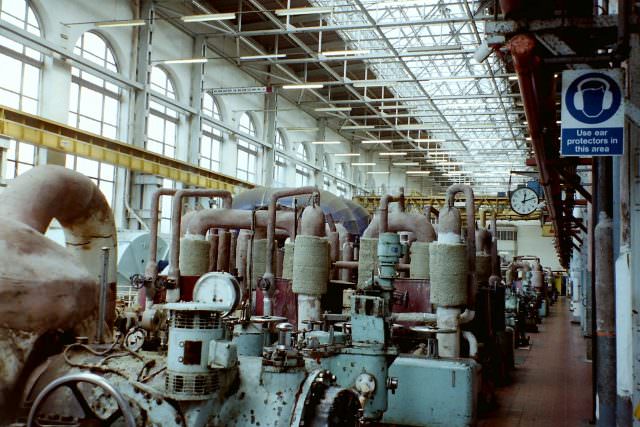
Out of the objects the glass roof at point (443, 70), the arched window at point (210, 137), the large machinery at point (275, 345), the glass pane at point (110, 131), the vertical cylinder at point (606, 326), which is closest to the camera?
the large machinery at point (275, 345)

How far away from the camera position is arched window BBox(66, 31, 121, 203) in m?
16.6

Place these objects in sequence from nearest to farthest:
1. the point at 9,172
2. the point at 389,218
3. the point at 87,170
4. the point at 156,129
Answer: the point at 389,218 → the point at 9,172 → the point at 87,170 → the point at 156,129

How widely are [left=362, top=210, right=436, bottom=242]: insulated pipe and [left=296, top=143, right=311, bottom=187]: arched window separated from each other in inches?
749

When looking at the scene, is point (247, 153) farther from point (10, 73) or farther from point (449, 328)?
point (449, 328)

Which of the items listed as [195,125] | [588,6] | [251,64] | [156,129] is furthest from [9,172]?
[588,6]

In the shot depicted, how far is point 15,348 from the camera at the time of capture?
15.1 feet

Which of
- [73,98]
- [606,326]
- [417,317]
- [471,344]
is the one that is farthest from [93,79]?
[606,326]

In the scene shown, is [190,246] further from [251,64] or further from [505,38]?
[251,64]

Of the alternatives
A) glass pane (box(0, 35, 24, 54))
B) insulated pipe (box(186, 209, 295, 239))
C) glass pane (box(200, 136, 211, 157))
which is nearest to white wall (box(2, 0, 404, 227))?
glass pane (box(0, 35, 24, 54))

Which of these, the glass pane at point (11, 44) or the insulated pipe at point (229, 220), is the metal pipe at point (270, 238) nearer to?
the insulated pipe at point (229, 220)

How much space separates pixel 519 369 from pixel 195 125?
13.3 meters

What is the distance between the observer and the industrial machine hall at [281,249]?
4543 millimetres

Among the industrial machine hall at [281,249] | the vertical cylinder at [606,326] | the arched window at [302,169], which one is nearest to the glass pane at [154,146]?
the industrial machine hall at [281,249]

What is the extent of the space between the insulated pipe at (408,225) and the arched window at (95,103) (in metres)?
9.24
